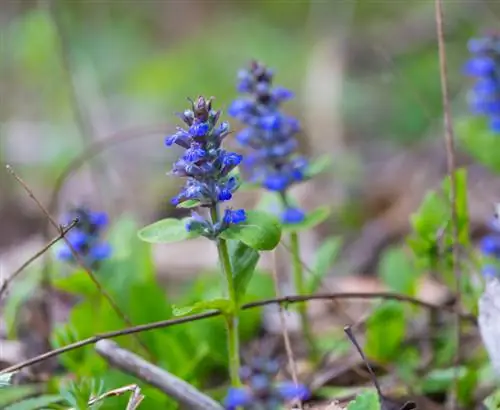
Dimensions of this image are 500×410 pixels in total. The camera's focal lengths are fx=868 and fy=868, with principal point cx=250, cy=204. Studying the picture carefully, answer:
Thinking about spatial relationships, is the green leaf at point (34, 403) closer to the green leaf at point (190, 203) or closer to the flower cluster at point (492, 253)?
the green leaf at point (190, 203)

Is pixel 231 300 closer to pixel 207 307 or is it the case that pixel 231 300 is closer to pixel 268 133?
pixel 207 307

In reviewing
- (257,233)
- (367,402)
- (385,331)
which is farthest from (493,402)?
(257,233)

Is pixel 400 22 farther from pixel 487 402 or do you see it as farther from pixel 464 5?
pixel 487 402

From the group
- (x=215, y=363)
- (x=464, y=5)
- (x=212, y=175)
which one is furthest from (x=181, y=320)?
(x=464, y=5)

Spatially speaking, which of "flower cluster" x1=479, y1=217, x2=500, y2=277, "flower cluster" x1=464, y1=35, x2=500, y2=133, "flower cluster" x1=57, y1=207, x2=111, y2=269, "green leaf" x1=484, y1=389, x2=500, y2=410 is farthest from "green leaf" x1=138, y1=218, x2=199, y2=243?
"flower cluster" x1=464, y1=35, x2=500, y2=133

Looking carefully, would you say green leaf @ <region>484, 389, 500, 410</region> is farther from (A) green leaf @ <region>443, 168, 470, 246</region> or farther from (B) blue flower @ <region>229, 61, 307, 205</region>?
(B) blue flower @ <region>229, 61, 307, 205</region>

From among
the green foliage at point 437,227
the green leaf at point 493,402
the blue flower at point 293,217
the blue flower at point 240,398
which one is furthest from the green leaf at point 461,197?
the blue flower at point 240,398

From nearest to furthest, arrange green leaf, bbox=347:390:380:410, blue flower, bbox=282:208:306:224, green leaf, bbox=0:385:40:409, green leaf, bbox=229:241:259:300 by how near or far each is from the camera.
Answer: green leaf, bbox=347:390:380:410 → green leaf, bbox=229:241:259:300 → green leaf, bbox=0:385:40:409 → blue flower, bbox=282:208:306:224
